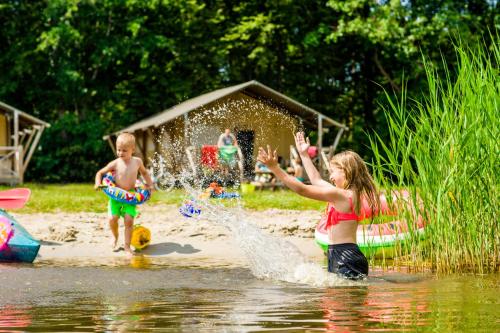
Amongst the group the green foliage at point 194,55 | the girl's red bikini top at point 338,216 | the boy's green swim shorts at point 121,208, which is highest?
the green foliage at point 194,55

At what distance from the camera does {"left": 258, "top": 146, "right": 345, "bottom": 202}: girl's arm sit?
21.6 feet

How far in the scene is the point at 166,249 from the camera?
11.3 meters

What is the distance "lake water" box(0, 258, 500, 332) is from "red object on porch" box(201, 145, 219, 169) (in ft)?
49.7

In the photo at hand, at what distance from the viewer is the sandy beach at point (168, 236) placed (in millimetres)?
10828

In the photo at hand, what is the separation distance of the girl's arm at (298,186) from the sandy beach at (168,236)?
2529 mm

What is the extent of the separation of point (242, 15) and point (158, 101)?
549 cm

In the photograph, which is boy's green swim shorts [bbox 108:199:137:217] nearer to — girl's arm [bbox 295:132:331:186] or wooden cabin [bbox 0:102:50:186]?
girl's arm [bbox 295:132:331:186]

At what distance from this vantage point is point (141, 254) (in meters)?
11.0

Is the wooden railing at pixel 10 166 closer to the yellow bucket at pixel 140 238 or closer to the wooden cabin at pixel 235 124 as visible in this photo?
the wooden cabin at pixel 235 124

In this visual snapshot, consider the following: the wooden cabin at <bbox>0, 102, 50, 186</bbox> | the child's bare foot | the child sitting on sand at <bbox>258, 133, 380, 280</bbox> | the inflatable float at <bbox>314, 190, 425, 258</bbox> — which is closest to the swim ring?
the child's bare foot

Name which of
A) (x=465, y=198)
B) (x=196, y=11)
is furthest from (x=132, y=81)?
(x=465, y=198)

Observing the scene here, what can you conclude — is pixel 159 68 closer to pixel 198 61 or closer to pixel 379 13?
pixel 198 61

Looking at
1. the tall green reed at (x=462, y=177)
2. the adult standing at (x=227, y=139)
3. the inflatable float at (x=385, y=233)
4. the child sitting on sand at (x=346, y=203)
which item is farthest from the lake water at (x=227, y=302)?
the adult standing at (x=227, y=139)

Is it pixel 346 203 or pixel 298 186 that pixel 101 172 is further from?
pixel 298 186
